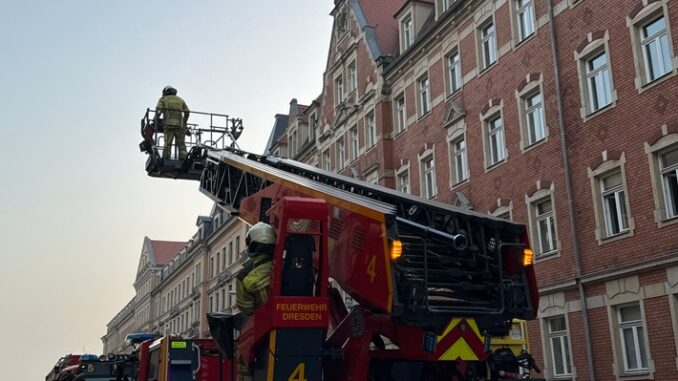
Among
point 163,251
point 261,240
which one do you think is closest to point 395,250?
point 261,240

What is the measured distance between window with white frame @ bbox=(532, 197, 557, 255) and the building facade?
17.9 m

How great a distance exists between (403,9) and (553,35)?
33.5ft

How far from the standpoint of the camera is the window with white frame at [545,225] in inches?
750

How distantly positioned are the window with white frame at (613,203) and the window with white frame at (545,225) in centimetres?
186

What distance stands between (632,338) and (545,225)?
3935 millimetres

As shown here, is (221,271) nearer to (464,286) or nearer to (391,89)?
(391,89)

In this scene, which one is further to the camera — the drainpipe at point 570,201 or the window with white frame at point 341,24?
the window with white frame at point 341,24

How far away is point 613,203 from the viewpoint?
17156mm

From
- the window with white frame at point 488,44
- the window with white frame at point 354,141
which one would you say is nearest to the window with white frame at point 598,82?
the window with white frame at point 488,44

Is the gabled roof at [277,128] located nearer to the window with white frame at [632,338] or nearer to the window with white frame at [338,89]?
the window with white frame at [338,89]

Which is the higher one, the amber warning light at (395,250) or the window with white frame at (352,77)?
the window with white frame at (352,77)

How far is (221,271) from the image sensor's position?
5522cm

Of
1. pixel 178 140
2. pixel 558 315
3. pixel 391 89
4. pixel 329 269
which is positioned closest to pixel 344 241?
pixel 329 269

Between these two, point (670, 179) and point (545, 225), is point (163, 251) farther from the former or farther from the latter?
point (670, 179)
